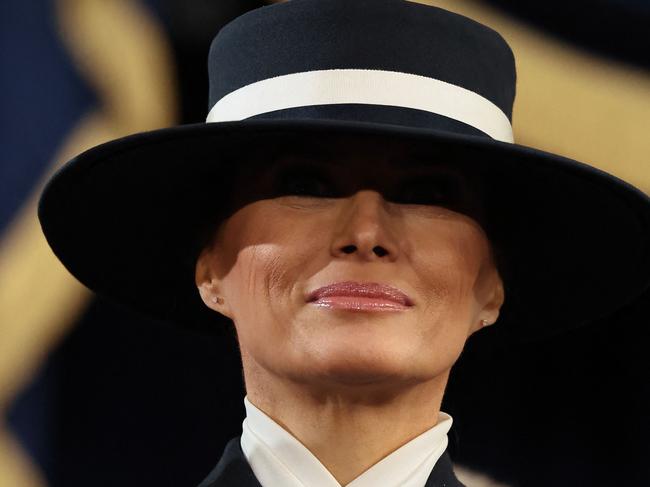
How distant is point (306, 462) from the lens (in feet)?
4.15

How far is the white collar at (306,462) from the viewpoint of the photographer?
1263 millimetres

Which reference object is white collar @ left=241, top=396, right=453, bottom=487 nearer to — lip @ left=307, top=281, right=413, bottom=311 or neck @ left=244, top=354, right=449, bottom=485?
neck @ left=244, top=354, right=449, bottom=485

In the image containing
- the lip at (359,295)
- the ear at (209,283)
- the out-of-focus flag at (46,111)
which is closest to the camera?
the lip at (359,295)

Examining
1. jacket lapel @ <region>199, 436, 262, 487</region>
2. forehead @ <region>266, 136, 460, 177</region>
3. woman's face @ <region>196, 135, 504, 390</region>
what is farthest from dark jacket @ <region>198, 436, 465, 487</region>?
forehead @ <region>266, 136, 460, 177</region>

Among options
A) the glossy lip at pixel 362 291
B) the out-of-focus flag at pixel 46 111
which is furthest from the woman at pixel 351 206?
the out-of-focus flag at pixel 46 111

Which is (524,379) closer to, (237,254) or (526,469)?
(526,469)

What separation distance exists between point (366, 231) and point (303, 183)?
0.12 m

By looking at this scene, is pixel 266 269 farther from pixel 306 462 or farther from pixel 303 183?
pixel 306 462

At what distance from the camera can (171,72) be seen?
5.95 feet

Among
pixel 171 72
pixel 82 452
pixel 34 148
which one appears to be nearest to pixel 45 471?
pixel 82 452

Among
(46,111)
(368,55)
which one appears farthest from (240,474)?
(46,111)

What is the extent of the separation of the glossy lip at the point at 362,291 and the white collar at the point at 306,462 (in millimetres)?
176

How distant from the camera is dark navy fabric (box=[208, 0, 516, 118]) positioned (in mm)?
1252

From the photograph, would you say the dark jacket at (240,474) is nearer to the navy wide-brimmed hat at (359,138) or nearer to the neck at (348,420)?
the neck at (348,420)
